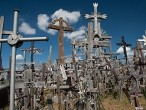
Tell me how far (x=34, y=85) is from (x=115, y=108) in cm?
447

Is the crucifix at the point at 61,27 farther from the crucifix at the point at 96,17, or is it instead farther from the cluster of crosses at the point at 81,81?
the crucifix at the point at 96,17

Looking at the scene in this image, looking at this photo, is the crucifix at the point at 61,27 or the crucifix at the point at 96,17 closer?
the crucifix at the point at 61,27

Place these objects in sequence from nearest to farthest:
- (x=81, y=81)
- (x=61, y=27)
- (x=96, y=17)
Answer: (x=81, y=81), (x=61, y=27), (x=96, y=17)

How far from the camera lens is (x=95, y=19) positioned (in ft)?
74.2

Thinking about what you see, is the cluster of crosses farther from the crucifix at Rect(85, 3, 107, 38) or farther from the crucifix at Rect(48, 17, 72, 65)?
the crucifix at Rect(85, 3, 107, 38)

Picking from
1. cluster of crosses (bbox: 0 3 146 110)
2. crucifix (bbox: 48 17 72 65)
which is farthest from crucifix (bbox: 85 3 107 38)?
crucifix (bbox: 48 17 72 65)

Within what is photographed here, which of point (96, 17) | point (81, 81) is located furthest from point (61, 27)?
point (96, 17)

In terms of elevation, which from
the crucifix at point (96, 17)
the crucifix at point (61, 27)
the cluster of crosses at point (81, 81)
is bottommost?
the cluster of crosses at point (81, 81)

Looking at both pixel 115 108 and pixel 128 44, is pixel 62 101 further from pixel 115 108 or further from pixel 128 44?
pixel 128 44

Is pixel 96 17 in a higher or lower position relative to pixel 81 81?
higher

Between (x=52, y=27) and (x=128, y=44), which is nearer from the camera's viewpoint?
(x=52, y=27)

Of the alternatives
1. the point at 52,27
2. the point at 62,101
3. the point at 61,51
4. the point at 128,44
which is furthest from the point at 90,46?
the point at 128,44

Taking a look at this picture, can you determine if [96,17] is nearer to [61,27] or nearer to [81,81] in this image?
[61,27]

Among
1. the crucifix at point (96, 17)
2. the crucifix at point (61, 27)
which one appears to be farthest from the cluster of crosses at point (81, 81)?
the crucifix at point (96, 17)
